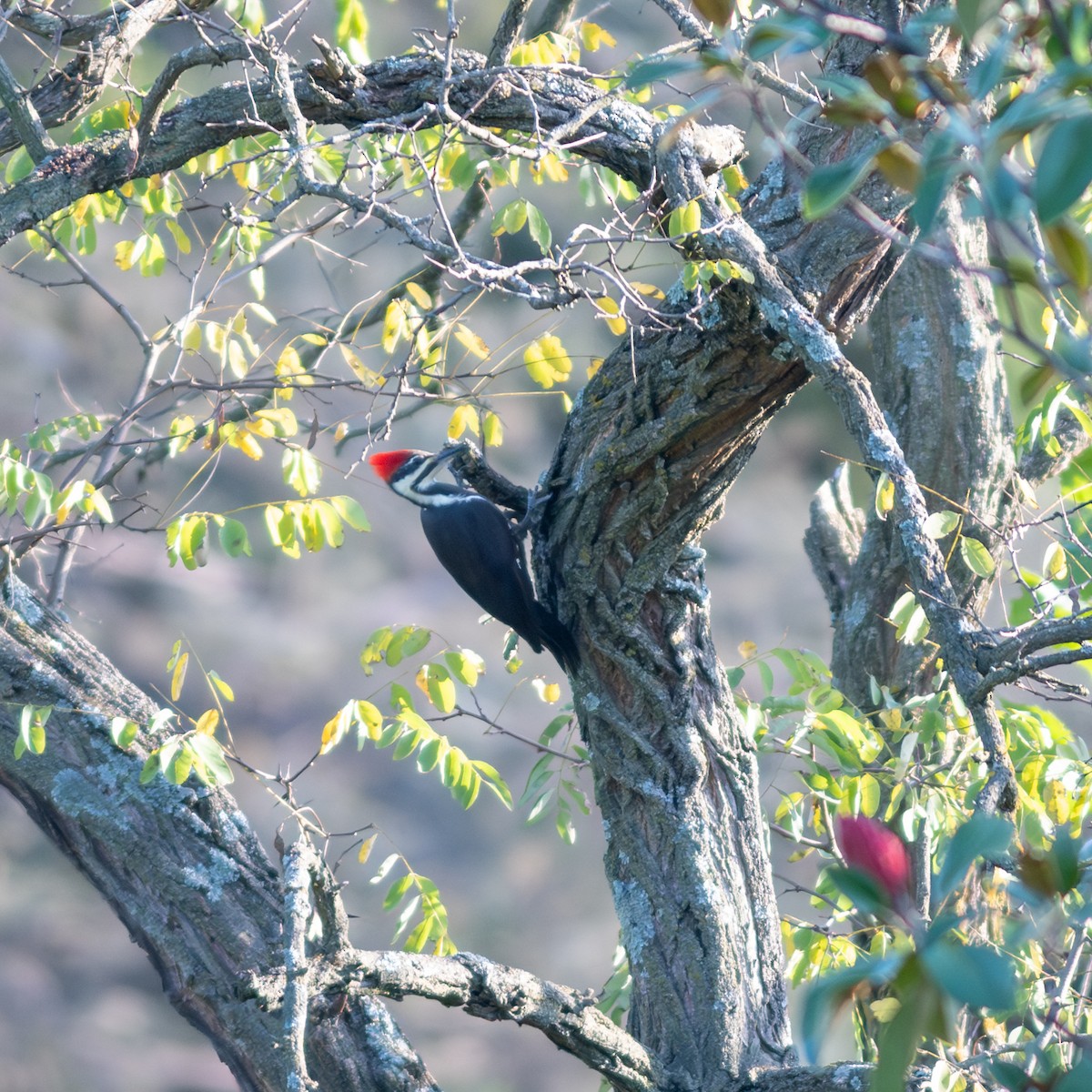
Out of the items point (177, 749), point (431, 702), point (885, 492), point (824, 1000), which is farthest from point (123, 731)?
point (824, 1000)

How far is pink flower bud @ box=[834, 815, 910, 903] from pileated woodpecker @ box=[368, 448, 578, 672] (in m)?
1.64

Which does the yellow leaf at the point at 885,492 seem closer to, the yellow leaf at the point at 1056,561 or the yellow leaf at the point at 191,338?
the yellow leaf at the point at 1056,561

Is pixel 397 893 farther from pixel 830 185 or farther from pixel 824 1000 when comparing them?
pixel 830 185

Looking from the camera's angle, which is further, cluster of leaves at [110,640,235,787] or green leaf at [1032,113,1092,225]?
cluster of leaves at [110,640,235,787]

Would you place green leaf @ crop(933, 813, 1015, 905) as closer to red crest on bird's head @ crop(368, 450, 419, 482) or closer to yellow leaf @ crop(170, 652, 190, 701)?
yellow leaf @ crop(170, 652, 190, 701)

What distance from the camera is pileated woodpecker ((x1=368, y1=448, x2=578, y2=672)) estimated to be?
2.67m

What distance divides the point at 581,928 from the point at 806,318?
26.4ft

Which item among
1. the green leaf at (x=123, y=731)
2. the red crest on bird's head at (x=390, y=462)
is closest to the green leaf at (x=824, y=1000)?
the green leaf at (x=123, y=731)

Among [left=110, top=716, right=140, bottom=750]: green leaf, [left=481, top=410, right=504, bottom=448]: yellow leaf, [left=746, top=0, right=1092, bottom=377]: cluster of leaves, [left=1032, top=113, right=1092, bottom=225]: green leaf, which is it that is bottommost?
[left=1032, top=113, right=1092, bottom=225]: green leaf

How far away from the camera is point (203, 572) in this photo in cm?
1001

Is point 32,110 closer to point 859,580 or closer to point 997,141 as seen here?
point 997,141

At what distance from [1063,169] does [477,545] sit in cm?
264

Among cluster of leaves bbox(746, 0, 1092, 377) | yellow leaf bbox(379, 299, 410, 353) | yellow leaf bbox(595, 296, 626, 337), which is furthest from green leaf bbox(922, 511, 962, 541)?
yellow leaf bbox(379, 299, 410, 353)

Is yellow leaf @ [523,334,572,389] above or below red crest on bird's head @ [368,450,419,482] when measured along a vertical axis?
below
